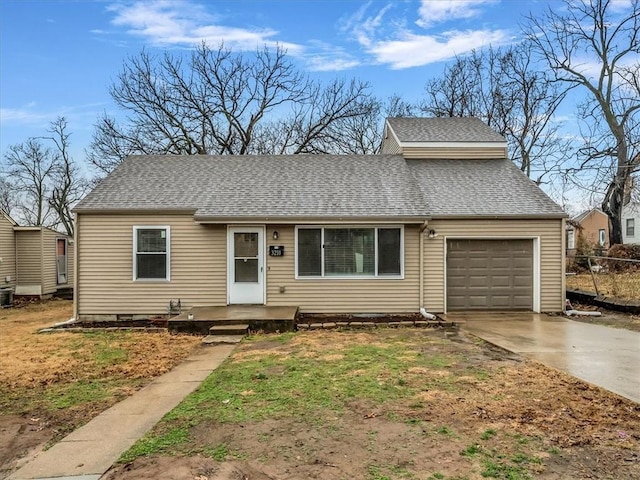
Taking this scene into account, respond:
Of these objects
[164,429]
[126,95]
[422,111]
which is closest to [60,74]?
[126,95]

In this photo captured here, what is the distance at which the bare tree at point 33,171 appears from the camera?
101ft

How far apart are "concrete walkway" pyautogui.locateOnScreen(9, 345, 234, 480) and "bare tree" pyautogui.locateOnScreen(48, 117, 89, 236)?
2926cm

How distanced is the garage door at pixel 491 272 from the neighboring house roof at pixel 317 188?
→ 2.93 feet

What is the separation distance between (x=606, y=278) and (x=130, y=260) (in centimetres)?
1648

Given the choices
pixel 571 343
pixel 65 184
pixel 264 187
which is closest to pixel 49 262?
pixel 264 187

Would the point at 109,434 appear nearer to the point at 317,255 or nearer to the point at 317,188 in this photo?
the point at 317,255

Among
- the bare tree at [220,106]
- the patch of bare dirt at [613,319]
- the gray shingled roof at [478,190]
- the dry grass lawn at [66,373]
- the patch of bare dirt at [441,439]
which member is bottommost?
the dry grass lawn at [66,373]

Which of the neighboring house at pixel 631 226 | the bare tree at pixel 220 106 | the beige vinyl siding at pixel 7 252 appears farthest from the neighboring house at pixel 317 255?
the neighboring house at pixel 631 226

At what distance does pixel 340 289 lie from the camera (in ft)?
35.2

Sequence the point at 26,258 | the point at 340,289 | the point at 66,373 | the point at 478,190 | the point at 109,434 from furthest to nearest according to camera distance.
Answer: the point at 26,258, the point at 478,190, the point at 340,289, the point at 66,373, the point at 109,434

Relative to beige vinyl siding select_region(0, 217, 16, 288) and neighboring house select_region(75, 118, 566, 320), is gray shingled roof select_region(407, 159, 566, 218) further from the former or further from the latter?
beige vinyl siding select_region(0, 217, 16, 288)

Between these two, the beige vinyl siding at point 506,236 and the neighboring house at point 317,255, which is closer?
the neighboring house at point 317,255

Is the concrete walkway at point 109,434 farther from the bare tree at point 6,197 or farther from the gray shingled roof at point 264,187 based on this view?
the bare tree at point 6,197

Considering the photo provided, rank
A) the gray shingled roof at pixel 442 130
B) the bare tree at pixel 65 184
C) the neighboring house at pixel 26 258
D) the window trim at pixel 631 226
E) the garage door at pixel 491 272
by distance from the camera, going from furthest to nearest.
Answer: the window trim at pixel 631 226, the bare tree at pixel 65 184, the neighboring house at pixel 26 258, the gray shingled roof at pixel 442 130, the garage door at pixel 491 272
